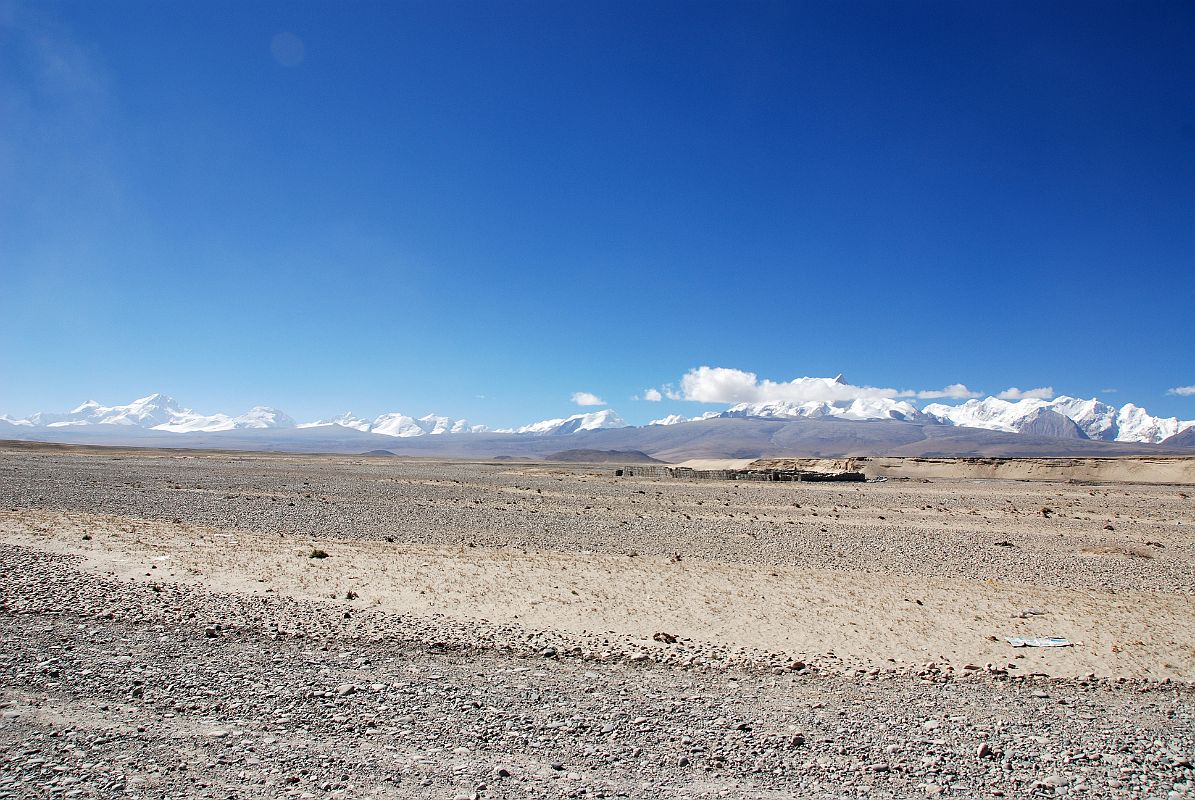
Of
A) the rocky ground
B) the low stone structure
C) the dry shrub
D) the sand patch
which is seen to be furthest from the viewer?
the low stone structure

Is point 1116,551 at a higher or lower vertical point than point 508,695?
lower

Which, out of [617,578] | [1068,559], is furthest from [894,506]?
[617,578]

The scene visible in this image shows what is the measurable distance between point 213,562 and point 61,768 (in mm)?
9681

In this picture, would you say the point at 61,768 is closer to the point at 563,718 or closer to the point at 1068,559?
the point at 563,718

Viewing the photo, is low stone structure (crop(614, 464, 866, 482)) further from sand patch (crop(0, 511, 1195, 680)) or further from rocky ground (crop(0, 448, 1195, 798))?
sand patch (crop(0, 511, 1195, 680))

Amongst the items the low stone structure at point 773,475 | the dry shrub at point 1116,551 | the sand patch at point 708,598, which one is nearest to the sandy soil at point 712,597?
the sand patch at point 708,598

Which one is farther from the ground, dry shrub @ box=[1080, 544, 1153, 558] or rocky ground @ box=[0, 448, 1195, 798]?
rocky ground @ box=[0, 448, 1195, 798]

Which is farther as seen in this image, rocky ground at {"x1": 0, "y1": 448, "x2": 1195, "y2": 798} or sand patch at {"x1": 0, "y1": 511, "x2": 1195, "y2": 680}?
sand patch at {"x1": 0, "y1": 511, "x2": 1195, "y2": 680}

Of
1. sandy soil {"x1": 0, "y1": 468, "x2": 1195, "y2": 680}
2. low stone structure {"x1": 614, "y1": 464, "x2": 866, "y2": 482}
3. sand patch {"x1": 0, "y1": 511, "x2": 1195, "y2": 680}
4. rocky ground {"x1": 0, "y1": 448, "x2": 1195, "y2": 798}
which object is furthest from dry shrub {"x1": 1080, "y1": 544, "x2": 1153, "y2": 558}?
low stone structure {"x1": 614, "y1": 464, "x2": 866, "y2": 482}

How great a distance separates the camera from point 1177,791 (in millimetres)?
5480

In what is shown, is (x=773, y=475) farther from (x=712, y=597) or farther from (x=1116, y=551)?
(x=712, y=597)

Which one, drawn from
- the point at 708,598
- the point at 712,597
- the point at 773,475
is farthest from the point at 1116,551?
the point at 773,475

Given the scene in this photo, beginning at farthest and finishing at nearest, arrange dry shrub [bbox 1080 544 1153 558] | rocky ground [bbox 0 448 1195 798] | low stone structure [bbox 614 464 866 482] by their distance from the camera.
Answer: low stone structure [bbox 614 464 866 482] → dry shrub [bbox 1080 544 1153 558] → rocky ground [bbox 0 448 1195 798]

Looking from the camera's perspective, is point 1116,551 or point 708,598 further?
point 1116,551
